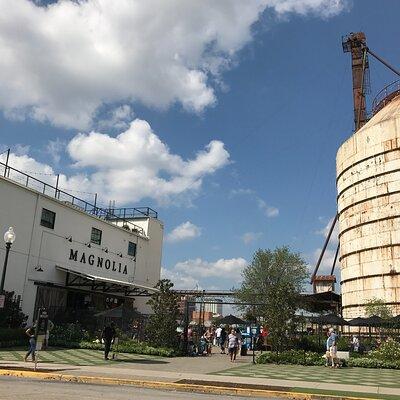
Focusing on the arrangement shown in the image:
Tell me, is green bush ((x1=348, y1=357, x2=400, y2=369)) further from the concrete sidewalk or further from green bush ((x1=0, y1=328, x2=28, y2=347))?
green bush ((x1=0, y1=328, x2=28, y2=347))

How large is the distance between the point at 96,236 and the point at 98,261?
199cm

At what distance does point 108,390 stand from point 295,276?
1888 inches

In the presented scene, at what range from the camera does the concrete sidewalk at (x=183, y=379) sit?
14.0 meters

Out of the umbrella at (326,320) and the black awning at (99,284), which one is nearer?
the umbrella at (326,320)

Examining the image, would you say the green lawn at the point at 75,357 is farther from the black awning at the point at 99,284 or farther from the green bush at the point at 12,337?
the black awning at the point at 99,284

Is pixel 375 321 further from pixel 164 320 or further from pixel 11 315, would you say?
pixel 11 315

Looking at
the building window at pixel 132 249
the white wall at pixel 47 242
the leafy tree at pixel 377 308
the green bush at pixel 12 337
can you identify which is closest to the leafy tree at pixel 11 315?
the green bush at pixel 12 337

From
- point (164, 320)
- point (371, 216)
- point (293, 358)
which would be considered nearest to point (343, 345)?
point (293, 358)

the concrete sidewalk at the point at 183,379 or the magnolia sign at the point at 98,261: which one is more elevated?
the magnolia sign at the point at 98,261

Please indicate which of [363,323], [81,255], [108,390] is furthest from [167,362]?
[81,255]

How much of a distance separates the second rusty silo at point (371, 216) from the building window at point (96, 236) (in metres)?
20.7

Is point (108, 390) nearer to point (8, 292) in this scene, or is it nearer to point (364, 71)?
point (8, 292)

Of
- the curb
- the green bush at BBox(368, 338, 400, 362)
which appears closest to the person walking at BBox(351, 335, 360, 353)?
the green bush at BBox(368, 338, 400, 362)

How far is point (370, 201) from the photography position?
124ft
